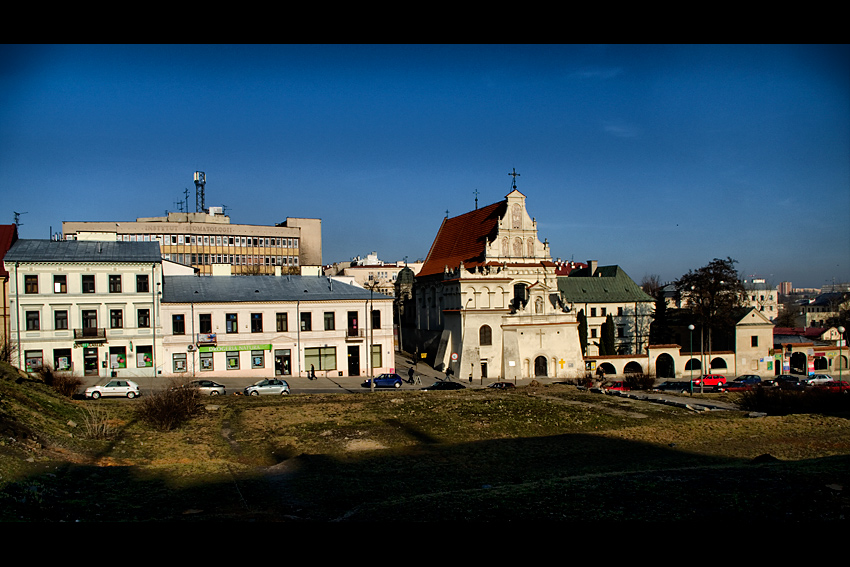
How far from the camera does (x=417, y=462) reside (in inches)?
613

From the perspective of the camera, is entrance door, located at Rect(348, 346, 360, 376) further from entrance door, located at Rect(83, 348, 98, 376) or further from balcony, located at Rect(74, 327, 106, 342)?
entrance door, located at Rect(83, 348, 98, 376)

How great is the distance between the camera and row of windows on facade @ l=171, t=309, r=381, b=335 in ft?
117

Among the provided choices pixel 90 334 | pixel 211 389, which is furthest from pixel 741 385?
pixel 90 334

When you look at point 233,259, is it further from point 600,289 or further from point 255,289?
point 600,289

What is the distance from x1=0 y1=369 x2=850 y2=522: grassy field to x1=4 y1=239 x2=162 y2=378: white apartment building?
10.9 metres

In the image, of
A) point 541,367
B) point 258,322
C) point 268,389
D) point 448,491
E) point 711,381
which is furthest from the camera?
point 541,367

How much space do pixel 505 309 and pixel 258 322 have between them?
17976mm

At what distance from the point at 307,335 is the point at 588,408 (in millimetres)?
18615

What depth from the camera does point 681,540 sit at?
3.11 metres

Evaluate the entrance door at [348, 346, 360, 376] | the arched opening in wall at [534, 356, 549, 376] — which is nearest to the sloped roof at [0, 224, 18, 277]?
the entrance door at [348, 346, 360, 376]

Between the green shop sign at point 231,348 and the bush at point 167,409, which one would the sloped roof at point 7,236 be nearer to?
the green shop sign at point 231,348

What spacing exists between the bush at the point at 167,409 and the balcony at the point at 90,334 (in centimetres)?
1541

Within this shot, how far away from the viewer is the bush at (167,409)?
19.3 m
